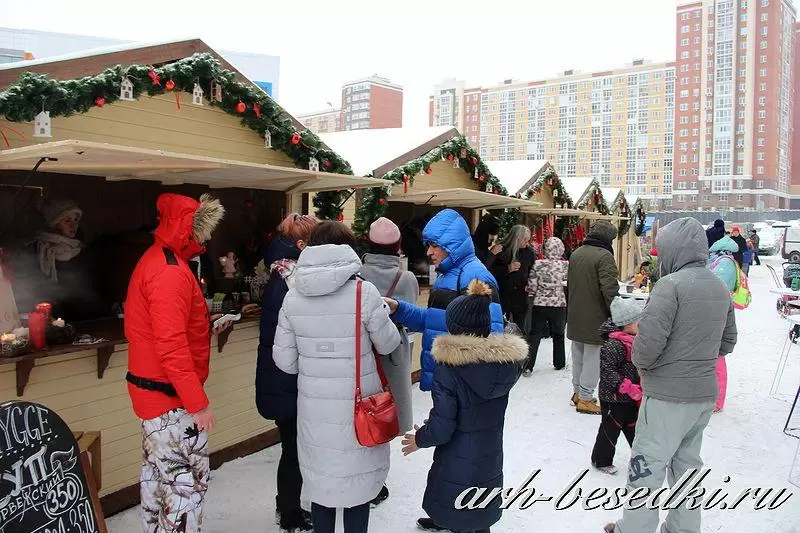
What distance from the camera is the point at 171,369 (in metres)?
2.48

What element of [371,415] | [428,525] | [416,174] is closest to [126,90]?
[371,415]

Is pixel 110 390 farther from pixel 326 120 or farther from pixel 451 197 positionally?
pixel 326 120

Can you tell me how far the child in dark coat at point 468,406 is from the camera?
2.42 metres

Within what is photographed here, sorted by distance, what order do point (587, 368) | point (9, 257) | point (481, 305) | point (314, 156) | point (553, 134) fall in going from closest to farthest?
point (481, 305) → point (9, 257) → point (314, 156) → point (587, 368) → point (553, 134)

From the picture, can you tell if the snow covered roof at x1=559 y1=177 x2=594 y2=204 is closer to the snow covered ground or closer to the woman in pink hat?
the snow covered ground

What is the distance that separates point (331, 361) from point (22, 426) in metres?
1.25

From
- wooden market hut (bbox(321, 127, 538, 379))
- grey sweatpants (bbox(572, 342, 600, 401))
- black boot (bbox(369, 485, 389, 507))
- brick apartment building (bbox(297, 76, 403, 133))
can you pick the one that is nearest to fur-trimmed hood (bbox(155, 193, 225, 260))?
black boot (bbox(369, 485, 389, 507))

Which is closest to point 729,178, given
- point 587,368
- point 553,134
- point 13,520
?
point 553,134

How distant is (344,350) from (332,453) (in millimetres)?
467

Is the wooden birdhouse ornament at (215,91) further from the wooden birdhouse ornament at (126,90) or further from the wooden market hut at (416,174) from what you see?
the wooden market hut at (416,174)

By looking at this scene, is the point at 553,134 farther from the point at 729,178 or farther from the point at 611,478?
the point at 611,478

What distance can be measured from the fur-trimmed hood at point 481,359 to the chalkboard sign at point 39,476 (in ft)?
5.41

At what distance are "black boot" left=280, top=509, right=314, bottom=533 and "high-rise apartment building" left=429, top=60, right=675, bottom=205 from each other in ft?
265

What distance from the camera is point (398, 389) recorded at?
3.41m
